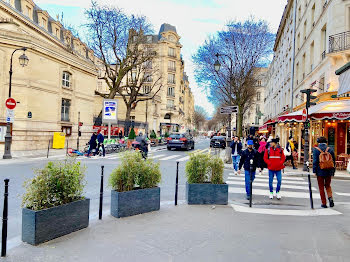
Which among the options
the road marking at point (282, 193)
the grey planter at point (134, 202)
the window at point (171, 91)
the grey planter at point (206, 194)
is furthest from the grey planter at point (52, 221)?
the window at point (171, 91)

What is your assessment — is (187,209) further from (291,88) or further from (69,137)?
(291,88)

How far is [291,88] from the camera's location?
2572cm

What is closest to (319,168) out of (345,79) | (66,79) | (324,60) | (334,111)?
(345,79)

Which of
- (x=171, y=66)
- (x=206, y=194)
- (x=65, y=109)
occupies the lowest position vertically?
(x=206, y=194)

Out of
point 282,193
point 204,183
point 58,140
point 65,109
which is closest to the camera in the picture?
point 204,183

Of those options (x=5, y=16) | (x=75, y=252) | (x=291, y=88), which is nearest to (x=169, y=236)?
(x=75, y=252)

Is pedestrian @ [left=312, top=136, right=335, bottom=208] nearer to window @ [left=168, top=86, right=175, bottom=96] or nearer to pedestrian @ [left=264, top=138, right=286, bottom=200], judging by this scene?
pedestrian @ [left=264, top=138, right=286, bottom=200]

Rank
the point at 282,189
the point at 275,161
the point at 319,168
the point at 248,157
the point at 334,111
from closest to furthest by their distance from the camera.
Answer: the point at 319,168 < the point at 275,161 < the point at 248,157 < the point at 282,189 < the point at 334,111

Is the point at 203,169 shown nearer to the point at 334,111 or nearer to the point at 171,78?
the point at 334,111

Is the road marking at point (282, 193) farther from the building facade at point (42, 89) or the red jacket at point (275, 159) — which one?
the building facade at point (42, 89)

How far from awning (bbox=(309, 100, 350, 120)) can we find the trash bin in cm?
1900

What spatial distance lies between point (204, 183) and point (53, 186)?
11.2ft

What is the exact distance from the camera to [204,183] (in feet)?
20.6

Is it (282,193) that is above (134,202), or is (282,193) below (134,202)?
below
